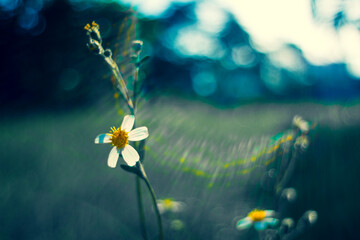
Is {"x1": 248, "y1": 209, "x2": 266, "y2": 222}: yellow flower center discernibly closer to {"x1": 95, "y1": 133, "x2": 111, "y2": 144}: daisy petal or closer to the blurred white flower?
the blurred white flower

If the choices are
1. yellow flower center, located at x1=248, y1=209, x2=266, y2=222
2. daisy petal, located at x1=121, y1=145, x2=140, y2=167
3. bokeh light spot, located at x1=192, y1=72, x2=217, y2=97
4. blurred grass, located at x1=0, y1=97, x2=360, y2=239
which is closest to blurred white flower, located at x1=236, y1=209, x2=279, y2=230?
yellow flower center, located at x1=248, y1=209, x2=266, y2=222

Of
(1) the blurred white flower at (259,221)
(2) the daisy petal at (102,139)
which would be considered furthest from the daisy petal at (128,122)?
(1) the blurred white flower at (259,221)

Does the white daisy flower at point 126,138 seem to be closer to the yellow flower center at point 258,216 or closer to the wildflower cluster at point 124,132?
the wildflower cluster at point 124,132

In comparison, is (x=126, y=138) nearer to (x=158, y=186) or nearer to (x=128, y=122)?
(x=128, y=122)

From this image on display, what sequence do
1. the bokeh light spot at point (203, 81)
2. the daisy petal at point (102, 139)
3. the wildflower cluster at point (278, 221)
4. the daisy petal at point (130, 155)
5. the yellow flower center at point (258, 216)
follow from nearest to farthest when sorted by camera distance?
1. the daisy petal at point (130, 155)
2. the daisy petal at point (102, 139)
3. the wildflower cluster at point (278, 221)
4. the yellow flower center at point (258, 216)
5. the bokeh light spot at point (203, 81)

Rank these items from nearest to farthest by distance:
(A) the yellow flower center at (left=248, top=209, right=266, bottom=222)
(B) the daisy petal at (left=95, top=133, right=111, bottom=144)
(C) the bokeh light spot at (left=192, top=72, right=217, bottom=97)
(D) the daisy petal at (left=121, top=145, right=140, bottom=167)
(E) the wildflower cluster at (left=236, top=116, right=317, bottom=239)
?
1. (D) the daisy petal at (left=121, top=145, right=140, bottom=167)
2. (B) the daisy petal at (left=95, top=133, right=111, bottom=144)
3. (E) the wildflower cluster at (left=236, top=116, right=317, bottom=239)
4. (A) the yellow flower center at (left=248, top=209, right=266, bottom=222)
5. (C) the bokeh light spot at (left=192, top=72, right=217, bottom=97)

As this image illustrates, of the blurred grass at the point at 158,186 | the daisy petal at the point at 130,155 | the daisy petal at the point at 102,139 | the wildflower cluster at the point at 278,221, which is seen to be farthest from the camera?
the blurred grass at the point at 158,186
